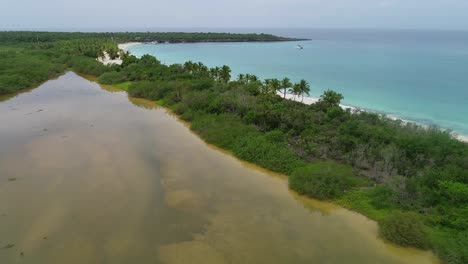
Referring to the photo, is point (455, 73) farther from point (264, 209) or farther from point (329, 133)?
point (264, 209)

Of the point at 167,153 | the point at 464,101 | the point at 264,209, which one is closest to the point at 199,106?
the point at 167,153

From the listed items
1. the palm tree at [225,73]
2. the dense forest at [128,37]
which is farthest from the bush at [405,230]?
the dense forest at [128,37]

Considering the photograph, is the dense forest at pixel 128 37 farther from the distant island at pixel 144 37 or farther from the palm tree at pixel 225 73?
the palm tree at pixel 225 73

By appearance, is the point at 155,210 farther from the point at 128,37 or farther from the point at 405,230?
the point at 128,37

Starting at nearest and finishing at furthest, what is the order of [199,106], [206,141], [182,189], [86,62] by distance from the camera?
[182,189] → [206,141] → [199,106] → [86,62]

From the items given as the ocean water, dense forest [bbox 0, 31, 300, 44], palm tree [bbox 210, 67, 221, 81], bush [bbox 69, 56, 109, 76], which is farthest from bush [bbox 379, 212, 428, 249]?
dense forest [bbox 0, 31, 300, 44]

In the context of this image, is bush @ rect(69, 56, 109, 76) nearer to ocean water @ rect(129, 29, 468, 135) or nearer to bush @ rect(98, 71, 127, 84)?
bush @ rect(98, 71, 127, 84)

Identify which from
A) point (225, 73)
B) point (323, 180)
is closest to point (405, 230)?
point (323, 180)
